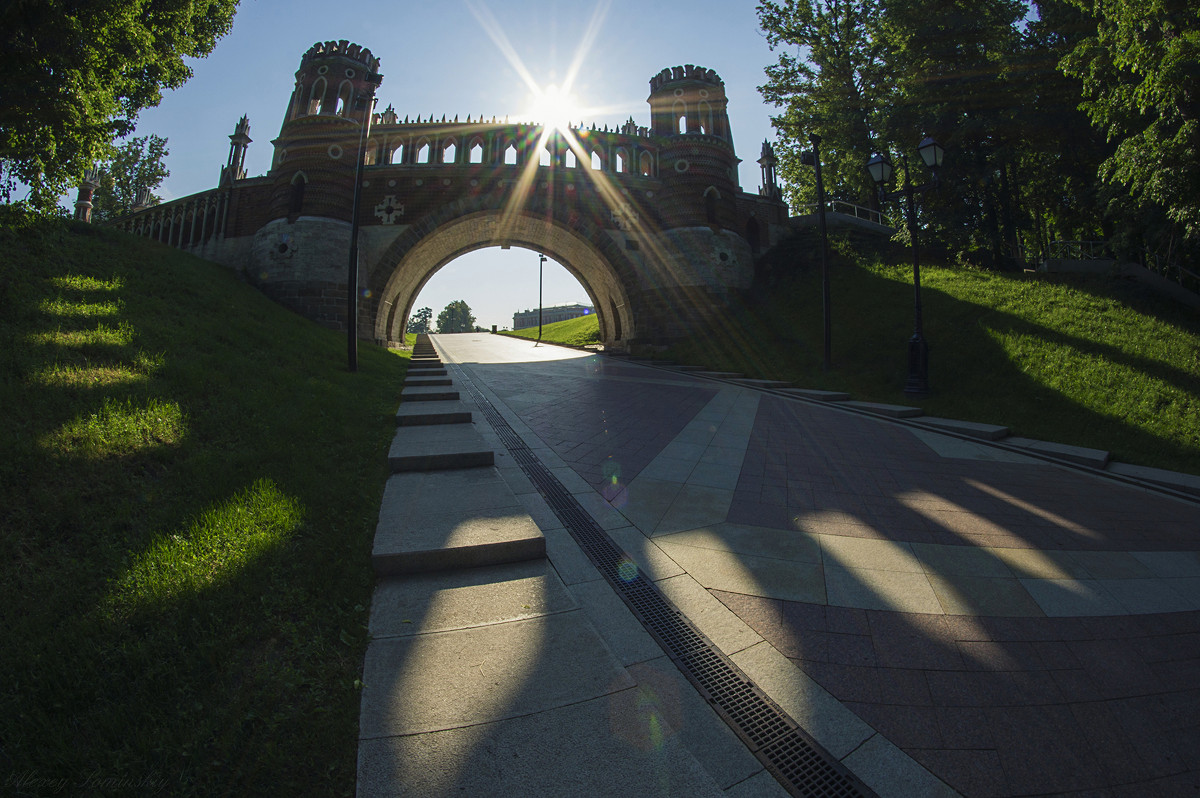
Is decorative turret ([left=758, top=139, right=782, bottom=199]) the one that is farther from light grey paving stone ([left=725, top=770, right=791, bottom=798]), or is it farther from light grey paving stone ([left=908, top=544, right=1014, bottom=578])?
light grey paving stone ([left=725, top=770, right=791, bottom=798])

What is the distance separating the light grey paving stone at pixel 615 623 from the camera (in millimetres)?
2381

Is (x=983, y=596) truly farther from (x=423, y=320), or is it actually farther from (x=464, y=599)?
(x=423, y=320)

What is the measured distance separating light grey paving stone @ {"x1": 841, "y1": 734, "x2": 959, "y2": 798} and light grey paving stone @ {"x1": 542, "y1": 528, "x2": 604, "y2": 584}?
1629mm

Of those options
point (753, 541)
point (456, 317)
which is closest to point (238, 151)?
point (753, 541)

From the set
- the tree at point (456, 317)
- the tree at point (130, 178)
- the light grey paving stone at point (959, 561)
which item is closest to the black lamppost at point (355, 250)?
the light grey paving stone at point (959, 561)

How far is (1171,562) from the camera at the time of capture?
357 centimetres

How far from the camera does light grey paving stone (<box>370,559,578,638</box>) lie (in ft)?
8.18

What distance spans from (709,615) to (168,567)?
2.90 metres

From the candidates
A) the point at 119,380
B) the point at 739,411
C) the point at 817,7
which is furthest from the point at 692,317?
the point at 119,380

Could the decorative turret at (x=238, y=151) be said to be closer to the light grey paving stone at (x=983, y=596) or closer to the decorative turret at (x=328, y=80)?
the decorative turret at (x=328, y=80)

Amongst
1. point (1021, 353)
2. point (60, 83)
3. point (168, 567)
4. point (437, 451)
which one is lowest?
point (168, 567)

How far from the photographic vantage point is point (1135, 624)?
2717 mm

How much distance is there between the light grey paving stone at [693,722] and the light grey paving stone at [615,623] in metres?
0.08

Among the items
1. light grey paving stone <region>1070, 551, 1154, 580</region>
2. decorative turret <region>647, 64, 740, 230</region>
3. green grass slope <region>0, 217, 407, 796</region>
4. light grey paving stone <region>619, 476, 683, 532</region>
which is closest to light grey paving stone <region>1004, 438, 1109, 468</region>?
light grey paving stone <region>1070, 551, 1154, 580</region>
